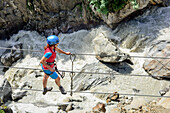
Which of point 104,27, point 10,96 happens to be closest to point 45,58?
point 10,96

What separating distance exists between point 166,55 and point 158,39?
170 centimetres

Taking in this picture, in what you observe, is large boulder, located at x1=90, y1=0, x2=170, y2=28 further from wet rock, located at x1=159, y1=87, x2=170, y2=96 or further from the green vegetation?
wet rock, located at x1=159, y1=87, x2=170, y2=96

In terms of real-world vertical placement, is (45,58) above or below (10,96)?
above

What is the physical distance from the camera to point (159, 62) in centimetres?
934

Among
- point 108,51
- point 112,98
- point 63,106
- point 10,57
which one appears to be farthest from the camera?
point 10,57

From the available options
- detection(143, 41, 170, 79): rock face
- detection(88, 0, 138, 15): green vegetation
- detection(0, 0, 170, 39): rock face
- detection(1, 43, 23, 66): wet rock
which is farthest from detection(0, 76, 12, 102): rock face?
detection(143, 41, 170, 79): rock face

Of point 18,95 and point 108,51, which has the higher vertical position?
point 108,51

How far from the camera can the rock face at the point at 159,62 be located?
9.05 m

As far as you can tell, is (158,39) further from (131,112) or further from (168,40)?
(131,112)

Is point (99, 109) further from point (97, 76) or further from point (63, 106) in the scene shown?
point (97, 76)

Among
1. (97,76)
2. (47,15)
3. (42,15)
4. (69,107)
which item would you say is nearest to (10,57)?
(42,15)

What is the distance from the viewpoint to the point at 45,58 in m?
3.92

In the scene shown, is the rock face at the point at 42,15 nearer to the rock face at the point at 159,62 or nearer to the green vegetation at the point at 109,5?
the green vegetation at the point at 109,5

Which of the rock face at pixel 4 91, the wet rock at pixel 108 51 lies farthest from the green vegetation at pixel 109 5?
the rock face at pixel 4 91
